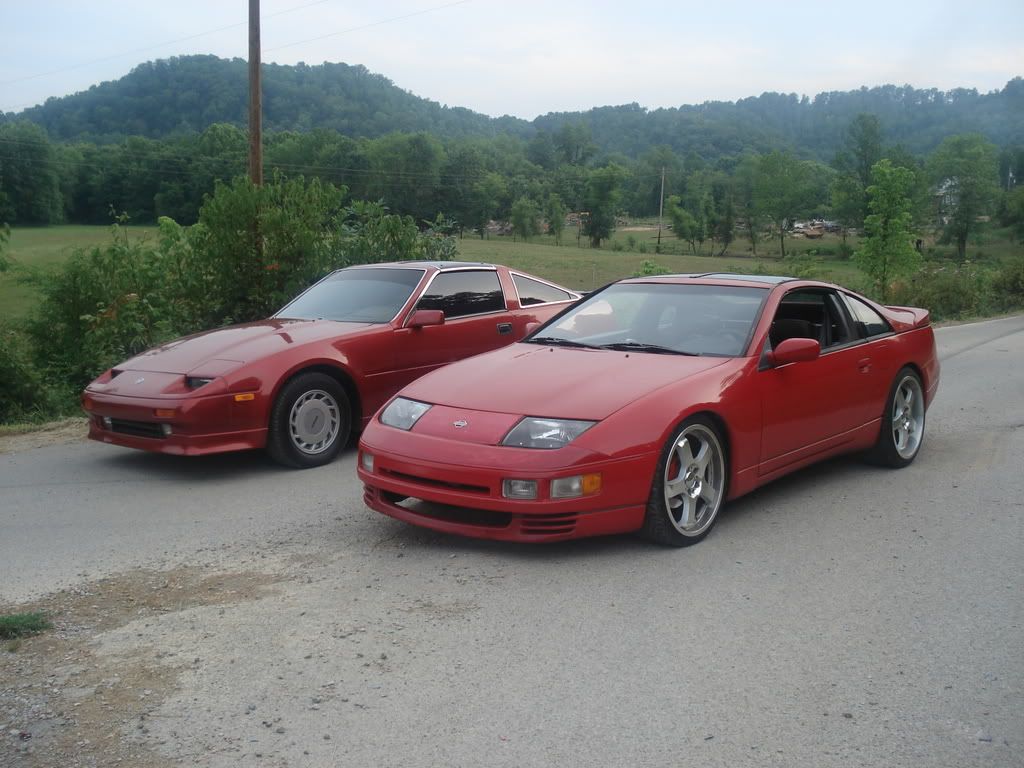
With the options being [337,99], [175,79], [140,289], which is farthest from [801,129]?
[140,289]

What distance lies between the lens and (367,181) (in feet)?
224

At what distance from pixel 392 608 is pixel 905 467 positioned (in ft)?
14.2

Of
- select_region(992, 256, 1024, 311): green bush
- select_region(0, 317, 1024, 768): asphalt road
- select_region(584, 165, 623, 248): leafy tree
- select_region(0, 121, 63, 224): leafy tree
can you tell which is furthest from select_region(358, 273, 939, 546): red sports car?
select_region(584, 165, 623, 248): leafy tree

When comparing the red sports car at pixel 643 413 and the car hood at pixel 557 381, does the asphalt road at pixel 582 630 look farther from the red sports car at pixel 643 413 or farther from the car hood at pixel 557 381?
the car hood at pixel 557 381

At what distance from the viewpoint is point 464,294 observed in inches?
337

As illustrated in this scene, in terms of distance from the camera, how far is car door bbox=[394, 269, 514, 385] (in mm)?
7949

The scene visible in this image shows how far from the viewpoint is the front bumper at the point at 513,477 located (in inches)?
181

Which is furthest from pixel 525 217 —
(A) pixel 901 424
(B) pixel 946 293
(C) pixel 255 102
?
(A) pixel 901 424

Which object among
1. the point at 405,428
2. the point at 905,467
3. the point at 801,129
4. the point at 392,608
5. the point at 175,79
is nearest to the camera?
the point at 392,608

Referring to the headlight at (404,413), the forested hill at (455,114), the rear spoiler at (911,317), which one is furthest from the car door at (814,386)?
the forested hill at (455,114)

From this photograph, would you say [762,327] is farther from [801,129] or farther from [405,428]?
[801,129]

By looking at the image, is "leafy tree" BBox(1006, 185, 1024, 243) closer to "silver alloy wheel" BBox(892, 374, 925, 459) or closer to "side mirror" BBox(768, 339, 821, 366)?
"silver alloy wheel" BBox(892, 374, 925, 459)

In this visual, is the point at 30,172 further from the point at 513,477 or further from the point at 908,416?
the point at 513,477

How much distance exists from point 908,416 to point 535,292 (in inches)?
144
